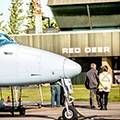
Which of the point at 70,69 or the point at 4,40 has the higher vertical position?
the point at 4,40

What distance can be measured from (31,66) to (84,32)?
25.6 metres

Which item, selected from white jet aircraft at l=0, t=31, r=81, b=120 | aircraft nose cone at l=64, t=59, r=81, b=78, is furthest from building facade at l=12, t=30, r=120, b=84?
aircraft nose cone at l=64, t=59, r=81, b=78

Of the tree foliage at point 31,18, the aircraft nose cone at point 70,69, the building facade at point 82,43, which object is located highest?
the tree foliage at point 31,18

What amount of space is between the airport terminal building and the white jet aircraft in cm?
2518

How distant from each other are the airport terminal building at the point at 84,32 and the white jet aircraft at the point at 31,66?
25180 millimetres

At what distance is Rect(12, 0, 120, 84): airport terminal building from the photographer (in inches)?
1316

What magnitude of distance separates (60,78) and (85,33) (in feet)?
83.1

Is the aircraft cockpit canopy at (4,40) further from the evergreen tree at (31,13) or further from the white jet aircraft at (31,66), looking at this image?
the evergreen tree at (31,13)

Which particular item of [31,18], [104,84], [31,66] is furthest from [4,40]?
[31,18]

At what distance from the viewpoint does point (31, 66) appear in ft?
28.3

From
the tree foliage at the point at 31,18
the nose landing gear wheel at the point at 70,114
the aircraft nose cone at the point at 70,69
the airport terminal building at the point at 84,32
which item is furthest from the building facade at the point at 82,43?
the tree foliage at the point at 31,18

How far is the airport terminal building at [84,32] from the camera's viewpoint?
33438mm

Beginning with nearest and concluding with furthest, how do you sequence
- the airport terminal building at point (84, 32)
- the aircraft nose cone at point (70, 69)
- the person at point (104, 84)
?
the aircraft nose cone at point (70, 69)
the person at point (104, 84)
the airport terminal building at point (84, 32)

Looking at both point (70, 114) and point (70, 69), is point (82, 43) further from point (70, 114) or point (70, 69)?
point (70, 69)
